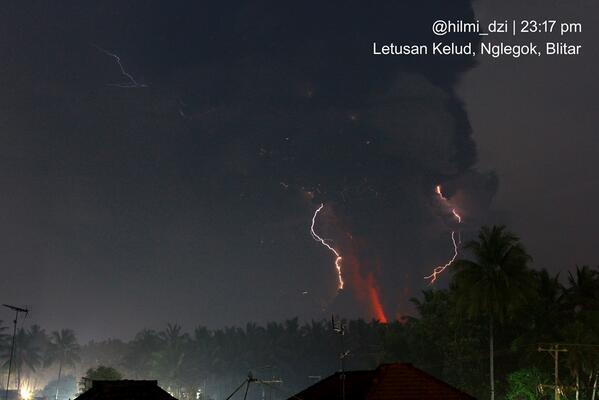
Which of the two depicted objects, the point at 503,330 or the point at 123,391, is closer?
the point at 123,391

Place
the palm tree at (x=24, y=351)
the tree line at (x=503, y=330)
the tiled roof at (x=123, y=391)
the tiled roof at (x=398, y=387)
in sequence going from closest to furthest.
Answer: the tiled roof at (x=123, y=391)
the tiled roof at (x=398, y=387)
the tree line at (x=503, y=330)
the palm tree at (x=24, y=351)

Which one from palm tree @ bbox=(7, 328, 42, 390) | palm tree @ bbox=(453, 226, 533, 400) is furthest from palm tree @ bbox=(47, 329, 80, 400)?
palm tree @ bbox=(453, 226, 533, 400)

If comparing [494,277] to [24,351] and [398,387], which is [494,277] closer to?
[398,387]

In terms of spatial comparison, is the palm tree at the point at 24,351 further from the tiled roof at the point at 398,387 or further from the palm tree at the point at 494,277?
the tiled roof at the point at 398,387

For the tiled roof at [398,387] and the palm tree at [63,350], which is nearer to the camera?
the tiled roof at [398,387]

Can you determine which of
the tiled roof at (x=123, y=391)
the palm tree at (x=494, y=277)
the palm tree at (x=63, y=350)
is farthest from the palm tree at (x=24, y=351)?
the tiled roof at (x=123, y=391)

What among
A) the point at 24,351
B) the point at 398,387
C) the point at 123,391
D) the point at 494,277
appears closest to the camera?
the point at 123,391

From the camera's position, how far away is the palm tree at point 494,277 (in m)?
56.8

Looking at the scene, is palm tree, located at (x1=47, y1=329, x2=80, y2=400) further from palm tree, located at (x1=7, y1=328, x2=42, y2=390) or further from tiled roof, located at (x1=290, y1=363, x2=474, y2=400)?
tiled roof, located at (x1=290, y1=363, x2=474, y2=400)

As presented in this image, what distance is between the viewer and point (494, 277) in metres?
57.5

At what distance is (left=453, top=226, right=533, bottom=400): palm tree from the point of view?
56.8m

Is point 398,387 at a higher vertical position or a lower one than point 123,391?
higher

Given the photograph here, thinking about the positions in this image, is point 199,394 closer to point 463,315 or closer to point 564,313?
point 463,315

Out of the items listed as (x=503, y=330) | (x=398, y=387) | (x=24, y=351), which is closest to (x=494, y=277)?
(x=503, y=330)
